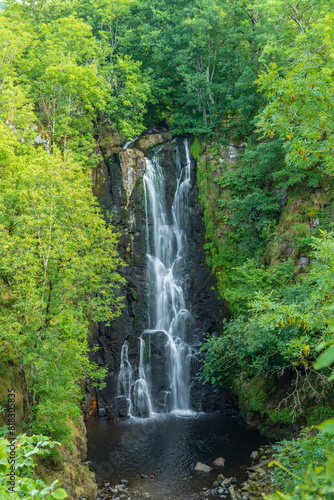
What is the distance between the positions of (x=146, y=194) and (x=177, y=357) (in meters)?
9.49

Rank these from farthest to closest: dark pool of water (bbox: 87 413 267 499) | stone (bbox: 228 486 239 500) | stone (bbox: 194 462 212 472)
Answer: stone (bbox: 194 462 212 472) → dark pool of water (bbox: 87 413 267 499) → stone (bbox: 228 486 239 500)

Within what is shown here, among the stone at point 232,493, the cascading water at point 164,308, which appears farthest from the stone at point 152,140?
the stone at point 232,493

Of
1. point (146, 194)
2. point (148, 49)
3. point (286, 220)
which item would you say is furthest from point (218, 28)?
point (286, 220)

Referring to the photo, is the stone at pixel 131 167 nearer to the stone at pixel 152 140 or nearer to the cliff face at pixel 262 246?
the stone at pixel 152 140

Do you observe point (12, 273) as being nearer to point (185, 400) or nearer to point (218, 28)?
point (185, 400)

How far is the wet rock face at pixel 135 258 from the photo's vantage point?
17.9 metres

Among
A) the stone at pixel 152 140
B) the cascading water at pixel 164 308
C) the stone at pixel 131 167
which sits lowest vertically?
the cascading water at pixel 164 308

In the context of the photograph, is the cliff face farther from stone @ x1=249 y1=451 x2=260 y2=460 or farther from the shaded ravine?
stone @ x1=249 y1=451 x2=260 y2=460

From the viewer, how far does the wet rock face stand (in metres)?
17.9

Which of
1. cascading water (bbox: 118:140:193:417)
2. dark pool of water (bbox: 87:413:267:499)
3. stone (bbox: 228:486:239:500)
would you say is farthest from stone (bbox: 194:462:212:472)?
cascading water (bbox: 118:140:193:417)

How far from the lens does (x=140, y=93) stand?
21328mm

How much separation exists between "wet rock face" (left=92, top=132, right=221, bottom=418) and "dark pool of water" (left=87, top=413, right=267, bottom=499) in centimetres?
143

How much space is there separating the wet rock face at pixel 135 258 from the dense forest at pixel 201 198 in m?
0.70

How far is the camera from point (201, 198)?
833 inches
